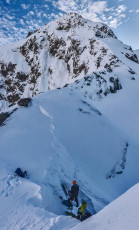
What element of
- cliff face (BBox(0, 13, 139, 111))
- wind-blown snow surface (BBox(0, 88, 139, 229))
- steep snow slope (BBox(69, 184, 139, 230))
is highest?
cliff face (BBox(0, 13, 139, 111))

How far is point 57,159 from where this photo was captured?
13.3m

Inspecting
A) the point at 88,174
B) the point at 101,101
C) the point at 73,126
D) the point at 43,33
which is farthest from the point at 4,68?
the point at 88,174

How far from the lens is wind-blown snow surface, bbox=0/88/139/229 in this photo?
8.27 m

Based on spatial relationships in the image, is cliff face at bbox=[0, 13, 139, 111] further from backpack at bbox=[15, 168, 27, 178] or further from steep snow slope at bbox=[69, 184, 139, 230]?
steep snow slope at bbox=[69, 184, 139, 230]

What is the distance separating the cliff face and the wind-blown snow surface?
1177 centimetres

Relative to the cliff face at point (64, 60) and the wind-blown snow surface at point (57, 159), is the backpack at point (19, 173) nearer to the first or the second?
the wind-blown snow surface at point (57, 159)

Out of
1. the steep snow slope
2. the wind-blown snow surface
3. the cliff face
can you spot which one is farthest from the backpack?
the cliff face

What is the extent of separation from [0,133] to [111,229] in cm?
1284

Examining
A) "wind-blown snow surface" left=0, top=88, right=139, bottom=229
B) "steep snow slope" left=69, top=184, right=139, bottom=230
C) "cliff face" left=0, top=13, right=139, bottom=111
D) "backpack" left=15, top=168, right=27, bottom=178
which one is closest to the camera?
"steep snow slope" left=69, top=184, right=139, bottom=230

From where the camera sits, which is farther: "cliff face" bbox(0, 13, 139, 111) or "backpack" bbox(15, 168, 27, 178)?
"cliff face" bbox(0, 13, 139, 111)

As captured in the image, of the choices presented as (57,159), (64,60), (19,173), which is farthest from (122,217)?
(64,60)

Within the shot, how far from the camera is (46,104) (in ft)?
65.8

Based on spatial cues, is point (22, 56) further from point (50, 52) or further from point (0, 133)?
point (0, 133)

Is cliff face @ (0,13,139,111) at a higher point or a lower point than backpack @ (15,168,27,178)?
higher
